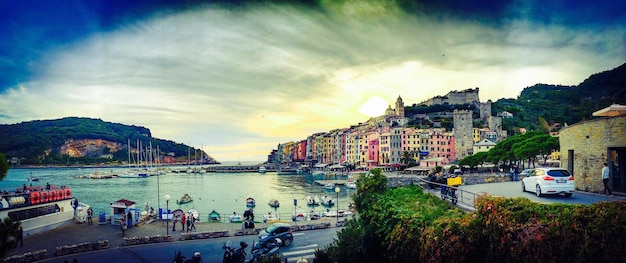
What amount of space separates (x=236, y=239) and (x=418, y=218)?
27.9ft

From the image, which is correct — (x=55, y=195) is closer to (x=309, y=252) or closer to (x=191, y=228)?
(x=191, y=228)

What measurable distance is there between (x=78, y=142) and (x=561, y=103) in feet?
360

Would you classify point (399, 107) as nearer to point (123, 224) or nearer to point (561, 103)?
point (561, 103)

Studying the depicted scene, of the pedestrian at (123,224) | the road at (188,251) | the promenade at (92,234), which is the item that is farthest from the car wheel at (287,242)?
the pedestrian at (123,224)

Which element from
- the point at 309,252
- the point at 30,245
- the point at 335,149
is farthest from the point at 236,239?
the point at 335,149

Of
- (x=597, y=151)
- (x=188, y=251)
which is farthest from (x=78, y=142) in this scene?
(x=597, y=151)

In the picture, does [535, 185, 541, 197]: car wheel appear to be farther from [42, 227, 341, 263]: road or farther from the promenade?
the promenade

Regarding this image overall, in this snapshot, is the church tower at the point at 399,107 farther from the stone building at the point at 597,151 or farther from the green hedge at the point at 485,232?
the green hedge at the point at 485,232

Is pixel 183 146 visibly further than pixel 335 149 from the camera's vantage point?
Yes

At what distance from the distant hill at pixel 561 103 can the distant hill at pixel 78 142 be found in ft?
225

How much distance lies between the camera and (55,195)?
14.9 m

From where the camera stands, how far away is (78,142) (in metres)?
101

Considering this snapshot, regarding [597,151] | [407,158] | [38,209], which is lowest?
[38,209]

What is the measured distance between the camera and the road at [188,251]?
10.3 metres
